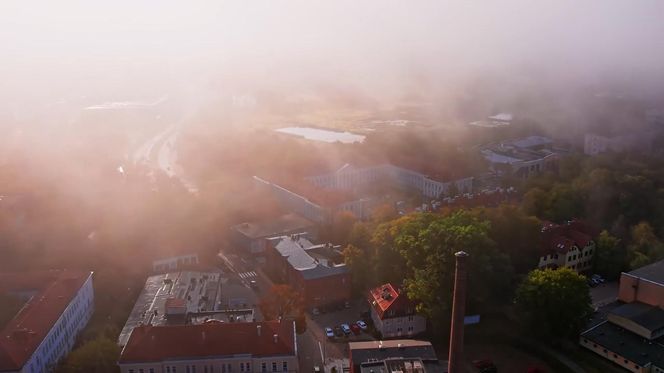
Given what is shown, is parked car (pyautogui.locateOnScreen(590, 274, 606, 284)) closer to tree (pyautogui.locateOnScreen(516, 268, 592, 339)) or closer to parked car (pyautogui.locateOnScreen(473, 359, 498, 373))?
tree (pyautogui.locateOnScreen(516, 268, 592, 339))

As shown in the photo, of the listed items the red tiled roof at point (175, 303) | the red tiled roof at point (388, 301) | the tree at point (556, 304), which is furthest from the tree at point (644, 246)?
the red tiled roof at point (175, 303)

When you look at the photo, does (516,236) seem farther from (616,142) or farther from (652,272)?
(616,142)

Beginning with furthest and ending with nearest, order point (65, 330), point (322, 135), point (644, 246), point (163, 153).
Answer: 1. point (163, 153)
2. point (322, 135)
3. point (644, 246)
4. point (65, 330)

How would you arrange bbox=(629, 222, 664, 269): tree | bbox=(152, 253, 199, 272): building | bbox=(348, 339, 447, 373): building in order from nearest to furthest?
bbox=(348, 339, 447, 373): building, bbox=(629, 222, 664, 269): tree, bbox=(152, 253, 199, 272): building

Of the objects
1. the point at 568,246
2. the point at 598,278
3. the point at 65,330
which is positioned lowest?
the point at 598,278

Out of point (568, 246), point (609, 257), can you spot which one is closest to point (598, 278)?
point (609, 257)

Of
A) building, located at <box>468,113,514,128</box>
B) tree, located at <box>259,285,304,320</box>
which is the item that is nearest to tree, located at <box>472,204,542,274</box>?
tree, located at <box>259,285,304,320</box>
